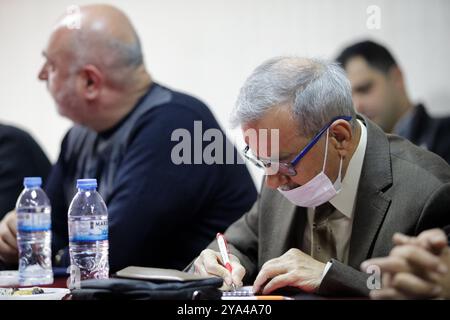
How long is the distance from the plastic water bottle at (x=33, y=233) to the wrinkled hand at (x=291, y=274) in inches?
29.7

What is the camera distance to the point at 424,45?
11.0 ft

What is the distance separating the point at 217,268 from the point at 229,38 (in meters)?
1.86

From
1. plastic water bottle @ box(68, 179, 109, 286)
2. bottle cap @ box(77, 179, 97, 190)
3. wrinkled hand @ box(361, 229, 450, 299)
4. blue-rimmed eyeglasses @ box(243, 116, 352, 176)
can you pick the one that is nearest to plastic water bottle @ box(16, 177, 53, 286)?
plastic water bottle @ box(68, 179, 109, 286)

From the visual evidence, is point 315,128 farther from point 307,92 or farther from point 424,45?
point 424,45

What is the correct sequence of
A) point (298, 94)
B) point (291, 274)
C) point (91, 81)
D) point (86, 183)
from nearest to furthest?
point (291, 274) → point (298, 94) → point (86, 183) → point (91, 81)

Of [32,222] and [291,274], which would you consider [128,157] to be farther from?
[291,274]

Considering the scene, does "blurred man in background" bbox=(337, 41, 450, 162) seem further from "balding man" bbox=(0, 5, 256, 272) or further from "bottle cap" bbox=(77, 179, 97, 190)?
"bottle cap" bbox=(77, 179, 97, 190)

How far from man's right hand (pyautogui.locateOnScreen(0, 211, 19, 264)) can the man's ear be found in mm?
533

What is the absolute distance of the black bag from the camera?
1.44 m

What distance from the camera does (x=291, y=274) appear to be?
5.20 feet

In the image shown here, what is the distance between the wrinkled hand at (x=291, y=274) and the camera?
1.58 m

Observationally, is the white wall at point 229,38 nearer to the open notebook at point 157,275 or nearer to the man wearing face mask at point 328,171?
the man wearing face mask at point 328,171

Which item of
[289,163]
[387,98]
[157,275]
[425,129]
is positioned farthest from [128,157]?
[387,98]

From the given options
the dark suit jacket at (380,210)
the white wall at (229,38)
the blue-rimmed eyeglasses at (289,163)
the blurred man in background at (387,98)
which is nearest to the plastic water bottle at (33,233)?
the dark suit jacket at (380,210)
